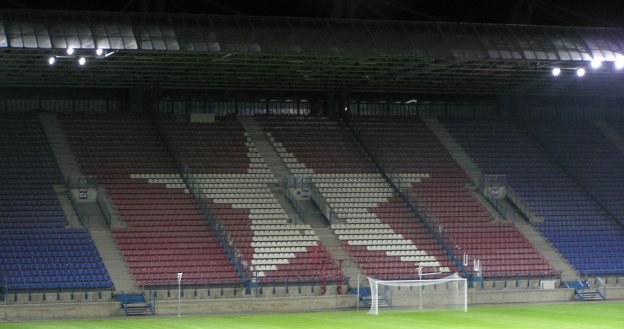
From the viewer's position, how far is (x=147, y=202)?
50375 mm

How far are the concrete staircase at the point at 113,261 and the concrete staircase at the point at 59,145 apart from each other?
4.26 m

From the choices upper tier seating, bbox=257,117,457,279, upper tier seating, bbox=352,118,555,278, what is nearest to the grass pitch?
upper tier seating, bbox=257,117,457,279

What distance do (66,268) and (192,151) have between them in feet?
35.2

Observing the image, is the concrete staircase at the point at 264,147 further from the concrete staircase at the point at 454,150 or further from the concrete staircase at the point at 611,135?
the concrete staircase at the point at 611,135

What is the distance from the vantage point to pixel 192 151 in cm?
5419

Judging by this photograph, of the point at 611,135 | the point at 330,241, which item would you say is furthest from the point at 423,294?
the point at 611,135

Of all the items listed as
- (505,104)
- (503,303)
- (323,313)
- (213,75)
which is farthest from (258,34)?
(505,104)

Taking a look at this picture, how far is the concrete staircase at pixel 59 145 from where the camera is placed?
51312 millimetres

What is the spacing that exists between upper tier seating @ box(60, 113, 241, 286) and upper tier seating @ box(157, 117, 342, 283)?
832 mm

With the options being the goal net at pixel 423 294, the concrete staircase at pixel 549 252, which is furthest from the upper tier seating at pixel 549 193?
the goal net at pixel 423 294

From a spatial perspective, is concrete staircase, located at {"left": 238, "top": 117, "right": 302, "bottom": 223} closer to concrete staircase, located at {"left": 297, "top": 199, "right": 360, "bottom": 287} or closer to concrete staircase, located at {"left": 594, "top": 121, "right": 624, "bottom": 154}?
concrete staircase, located at {"left": 297, "top": 199, "right": 360, "bottom": 287}

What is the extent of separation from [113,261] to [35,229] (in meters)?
3.26

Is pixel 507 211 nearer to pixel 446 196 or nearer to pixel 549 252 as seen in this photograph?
pixel 446 196

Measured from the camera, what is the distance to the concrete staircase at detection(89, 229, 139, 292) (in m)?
45.2
